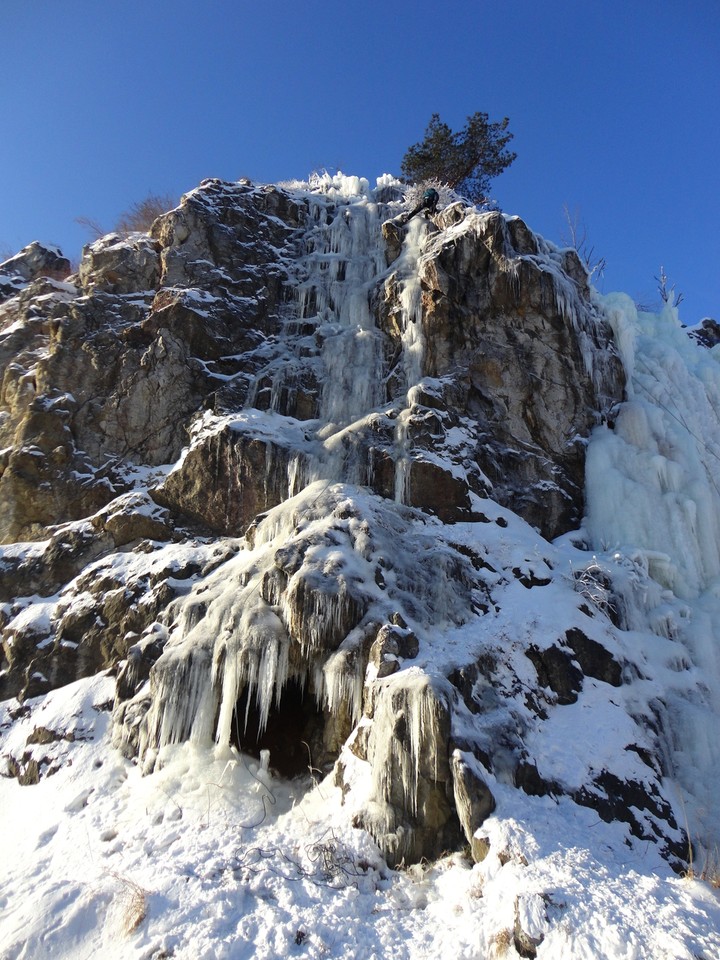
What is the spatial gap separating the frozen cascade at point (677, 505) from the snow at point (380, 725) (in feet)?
0.20

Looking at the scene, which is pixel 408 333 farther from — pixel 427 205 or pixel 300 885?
pixel 300 885

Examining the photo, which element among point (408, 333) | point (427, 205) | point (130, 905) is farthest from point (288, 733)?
point (427, 205)

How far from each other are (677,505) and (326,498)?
8092 mm

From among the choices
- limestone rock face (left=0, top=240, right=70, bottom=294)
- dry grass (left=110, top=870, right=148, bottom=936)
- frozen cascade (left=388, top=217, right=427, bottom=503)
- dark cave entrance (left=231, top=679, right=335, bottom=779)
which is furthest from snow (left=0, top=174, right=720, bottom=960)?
limestone rock face (left=0, top=240, right=70, bottom=294)

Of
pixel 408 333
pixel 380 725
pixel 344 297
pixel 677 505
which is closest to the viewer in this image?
pixel 380 725

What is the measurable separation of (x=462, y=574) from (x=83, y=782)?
25.2 ft

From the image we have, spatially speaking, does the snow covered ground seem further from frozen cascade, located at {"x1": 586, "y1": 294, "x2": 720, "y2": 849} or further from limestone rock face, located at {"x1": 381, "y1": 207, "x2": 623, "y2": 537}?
limestone rock face, located at {"x1": 381, "y1": 207, "x2": 623, "y2": 537}

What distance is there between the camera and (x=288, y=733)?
10.6 metres

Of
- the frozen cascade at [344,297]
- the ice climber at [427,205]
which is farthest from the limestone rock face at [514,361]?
the ice climber at [427,205]

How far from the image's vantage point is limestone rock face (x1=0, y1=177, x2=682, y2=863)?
934cm

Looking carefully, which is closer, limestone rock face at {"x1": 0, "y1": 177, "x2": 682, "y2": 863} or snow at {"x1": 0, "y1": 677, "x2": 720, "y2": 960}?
snow at {"x1": 0, "y1": 677, "x2": 720, "y2": 960}

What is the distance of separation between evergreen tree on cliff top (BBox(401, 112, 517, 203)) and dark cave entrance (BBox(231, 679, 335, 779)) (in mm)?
22657

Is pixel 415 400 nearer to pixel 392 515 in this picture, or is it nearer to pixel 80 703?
pixel 392 515

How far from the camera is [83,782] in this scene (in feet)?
33.4
